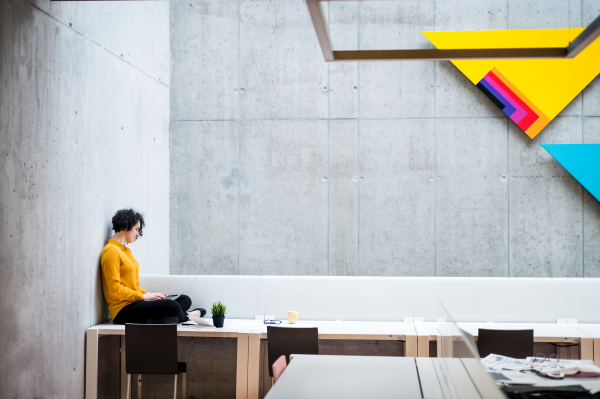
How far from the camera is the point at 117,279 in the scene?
418 centimetres

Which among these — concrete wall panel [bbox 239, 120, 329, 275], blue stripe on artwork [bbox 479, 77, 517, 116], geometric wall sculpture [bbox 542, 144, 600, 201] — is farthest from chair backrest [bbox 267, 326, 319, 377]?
geometric wall sculpture [bbox 542, 144, 600, 201]

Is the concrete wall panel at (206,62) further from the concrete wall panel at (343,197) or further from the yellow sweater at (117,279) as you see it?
the yellow sweater at (117,279)

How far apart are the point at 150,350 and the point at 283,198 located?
240 centimetres

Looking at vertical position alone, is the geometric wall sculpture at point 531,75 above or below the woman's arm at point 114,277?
above

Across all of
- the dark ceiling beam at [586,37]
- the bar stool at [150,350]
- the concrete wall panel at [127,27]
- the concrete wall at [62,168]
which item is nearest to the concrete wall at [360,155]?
the concrete wall panel at [127,27]

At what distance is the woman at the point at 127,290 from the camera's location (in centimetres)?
413

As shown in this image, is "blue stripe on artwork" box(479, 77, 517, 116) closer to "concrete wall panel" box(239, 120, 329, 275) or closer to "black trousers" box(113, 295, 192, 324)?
"concrete wall panel" box(239, 120, 329, 275)

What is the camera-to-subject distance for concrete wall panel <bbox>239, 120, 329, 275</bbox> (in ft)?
18.5

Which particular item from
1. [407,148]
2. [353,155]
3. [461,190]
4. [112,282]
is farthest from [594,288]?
[112,282]

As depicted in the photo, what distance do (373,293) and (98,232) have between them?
2257mm

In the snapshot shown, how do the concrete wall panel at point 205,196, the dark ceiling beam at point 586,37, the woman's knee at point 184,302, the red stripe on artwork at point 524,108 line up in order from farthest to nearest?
the concrete wall panel at point 205,196, the red stripe on artwork at point 524,108, the woman's knee at point 184,302, the dark ceiling beam at point 586,37

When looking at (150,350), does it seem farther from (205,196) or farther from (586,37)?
(586,37)

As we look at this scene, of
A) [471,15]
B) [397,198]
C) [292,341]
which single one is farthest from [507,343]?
[471,15]

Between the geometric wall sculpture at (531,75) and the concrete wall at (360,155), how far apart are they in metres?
0.12
